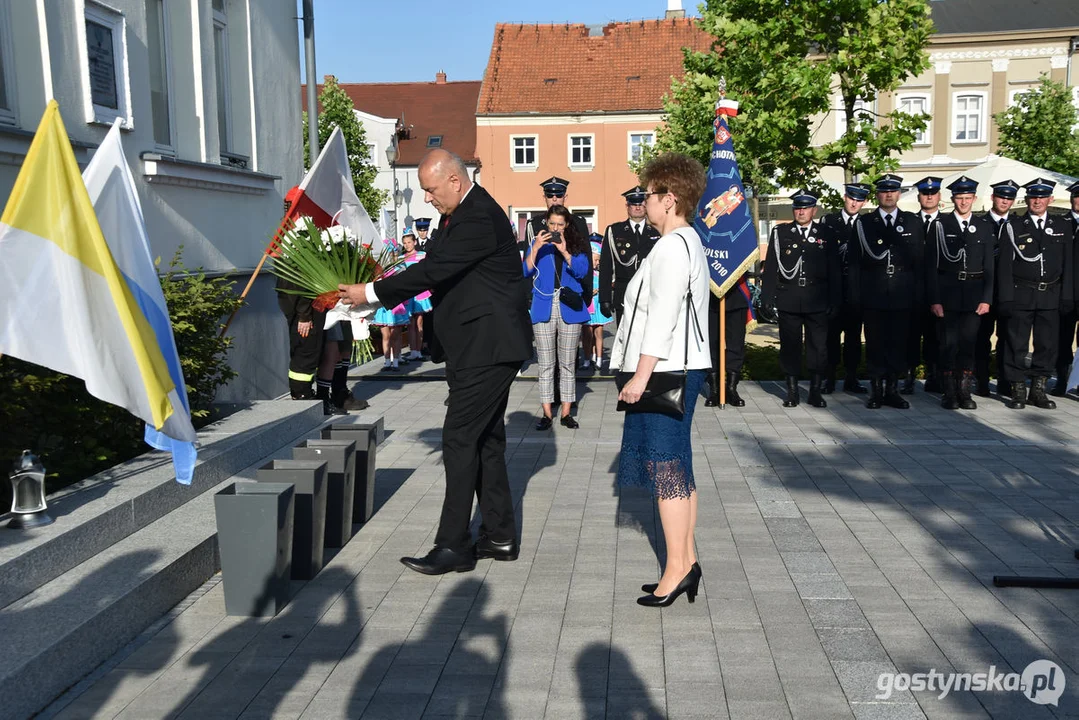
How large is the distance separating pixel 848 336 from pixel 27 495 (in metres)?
9.63

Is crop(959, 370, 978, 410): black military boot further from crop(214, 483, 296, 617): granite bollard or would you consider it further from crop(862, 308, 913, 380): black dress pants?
crop(214, 483, 296, 617): granite bollard

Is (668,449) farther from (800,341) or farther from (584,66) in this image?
(584,66)

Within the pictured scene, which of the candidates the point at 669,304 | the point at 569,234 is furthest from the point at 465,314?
the point at 569,234

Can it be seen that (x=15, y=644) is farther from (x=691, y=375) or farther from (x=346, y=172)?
(x=346, y=172)

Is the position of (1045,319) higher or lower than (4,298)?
lower

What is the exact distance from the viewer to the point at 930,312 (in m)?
12.2

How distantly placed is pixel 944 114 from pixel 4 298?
1772 inches

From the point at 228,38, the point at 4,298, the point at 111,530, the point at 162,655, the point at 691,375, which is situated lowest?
the point at 162,655

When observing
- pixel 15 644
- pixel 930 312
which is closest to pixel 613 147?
pixel 930 312

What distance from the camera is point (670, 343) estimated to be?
5.25m

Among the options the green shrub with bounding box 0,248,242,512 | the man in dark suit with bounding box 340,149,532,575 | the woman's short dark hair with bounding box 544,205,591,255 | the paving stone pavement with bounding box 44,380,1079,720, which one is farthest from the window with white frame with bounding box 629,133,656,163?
the man in dark suit with bounding box 340,149,532,575

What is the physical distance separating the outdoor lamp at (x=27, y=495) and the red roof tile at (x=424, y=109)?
185 feet

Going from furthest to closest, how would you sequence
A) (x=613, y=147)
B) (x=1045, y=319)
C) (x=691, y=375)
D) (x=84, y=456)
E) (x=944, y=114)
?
1. (x=613, y=147)
2. (x=944, y=114)
3. (x=1045, y=319)
4. (x=84, y=456)
5. (x=691, y=375)

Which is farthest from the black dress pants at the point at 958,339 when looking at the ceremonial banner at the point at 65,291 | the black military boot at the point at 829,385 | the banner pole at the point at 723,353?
the ceremonial banner at the point at 65,291
